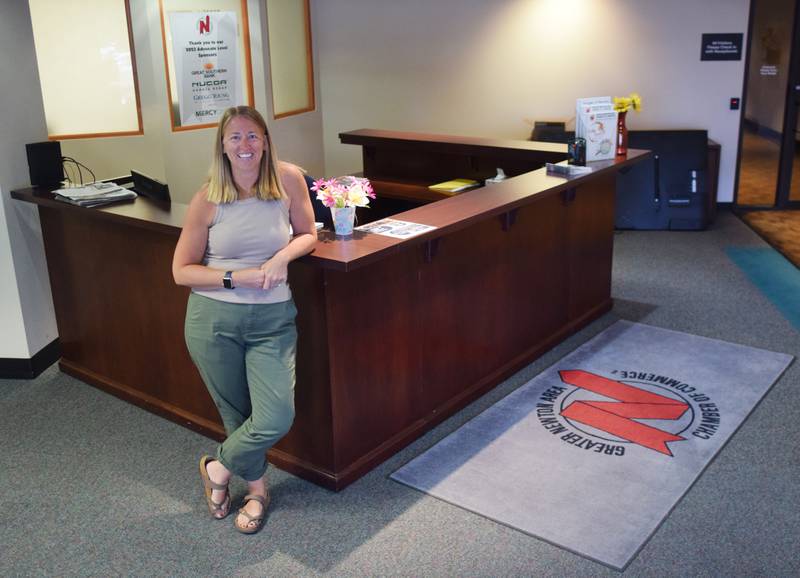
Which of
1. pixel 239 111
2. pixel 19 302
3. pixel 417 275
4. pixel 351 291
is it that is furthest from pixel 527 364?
pixel 19 302

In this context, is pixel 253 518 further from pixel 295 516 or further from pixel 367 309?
pixel 367 309

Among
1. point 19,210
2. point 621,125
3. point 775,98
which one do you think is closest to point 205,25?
point 19,210

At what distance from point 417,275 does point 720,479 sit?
1535 millimetres

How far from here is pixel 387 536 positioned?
125 inches

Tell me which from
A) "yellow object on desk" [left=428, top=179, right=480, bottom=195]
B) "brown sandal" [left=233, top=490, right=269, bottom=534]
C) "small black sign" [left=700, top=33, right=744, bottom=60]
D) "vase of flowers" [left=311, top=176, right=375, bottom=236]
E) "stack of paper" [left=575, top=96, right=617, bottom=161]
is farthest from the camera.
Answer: "small black sign" [left=700, top=33, right=744, bottom=60]

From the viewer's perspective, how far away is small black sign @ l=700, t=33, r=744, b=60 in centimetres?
745

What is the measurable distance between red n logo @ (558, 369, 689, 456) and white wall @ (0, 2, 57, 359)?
9.47ft

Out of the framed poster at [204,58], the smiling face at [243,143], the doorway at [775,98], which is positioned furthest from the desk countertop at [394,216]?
the doorway at [775,98]

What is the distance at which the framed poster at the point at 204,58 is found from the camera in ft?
22.6

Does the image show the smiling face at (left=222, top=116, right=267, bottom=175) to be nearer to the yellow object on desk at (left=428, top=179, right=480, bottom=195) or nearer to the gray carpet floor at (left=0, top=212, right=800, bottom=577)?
the gray carpet floor at (left=0, top=212, right=800, bottom=577)

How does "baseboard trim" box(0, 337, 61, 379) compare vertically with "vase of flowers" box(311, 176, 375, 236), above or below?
below

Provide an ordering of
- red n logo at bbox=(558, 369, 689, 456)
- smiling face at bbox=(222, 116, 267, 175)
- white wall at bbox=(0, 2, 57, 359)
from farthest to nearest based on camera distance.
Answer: white wall at bbox=(0, 2, 57, 359) < red n logo at bbox=(558, 369, 689, 456) < smiling face at bbox=(222, 116, 267, 175)

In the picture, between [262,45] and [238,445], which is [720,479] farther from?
[262,45]

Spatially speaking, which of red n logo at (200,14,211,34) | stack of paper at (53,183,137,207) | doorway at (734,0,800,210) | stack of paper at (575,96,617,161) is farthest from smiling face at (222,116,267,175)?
doorway at (734,0,800,210)
